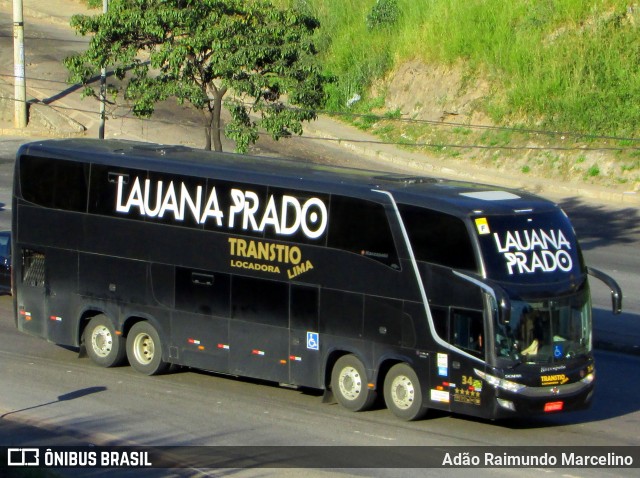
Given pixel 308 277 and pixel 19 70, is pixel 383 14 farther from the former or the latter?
pixel 308 277

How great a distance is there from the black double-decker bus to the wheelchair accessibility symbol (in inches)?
1.9

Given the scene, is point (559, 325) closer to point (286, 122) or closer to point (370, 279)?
point (370, 279)

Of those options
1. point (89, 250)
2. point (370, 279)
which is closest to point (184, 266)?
point (89, 250)

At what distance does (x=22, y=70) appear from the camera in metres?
41.8

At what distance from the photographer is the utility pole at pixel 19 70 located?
40.2 meters

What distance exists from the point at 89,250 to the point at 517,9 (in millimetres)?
30330

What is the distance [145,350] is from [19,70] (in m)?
27.2

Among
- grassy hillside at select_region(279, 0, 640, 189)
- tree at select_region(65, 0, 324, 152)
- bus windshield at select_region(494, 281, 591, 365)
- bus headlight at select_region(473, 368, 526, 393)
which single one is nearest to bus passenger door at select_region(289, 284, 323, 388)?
bus headlight at select_region(473, 368, 526, 393)

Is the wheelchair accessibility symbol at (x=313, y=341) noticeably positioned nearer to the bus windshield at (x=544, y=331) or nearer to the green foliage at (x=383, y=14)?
the bus windshield at (x=544, y=331)

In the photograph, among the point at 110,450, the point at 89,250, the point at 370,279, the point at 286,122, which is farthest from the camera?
the point at 286,122

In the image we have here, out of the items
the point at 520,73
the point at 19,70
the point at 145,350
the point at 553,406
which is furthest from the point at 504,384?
the point at 19,70

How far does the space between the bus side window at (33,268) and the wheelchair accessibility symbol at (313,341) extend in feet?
18.2

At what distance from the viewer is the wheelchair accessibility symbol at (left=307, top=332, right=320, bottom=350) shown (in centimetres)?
1534

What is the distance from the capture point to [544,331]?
543 inches
